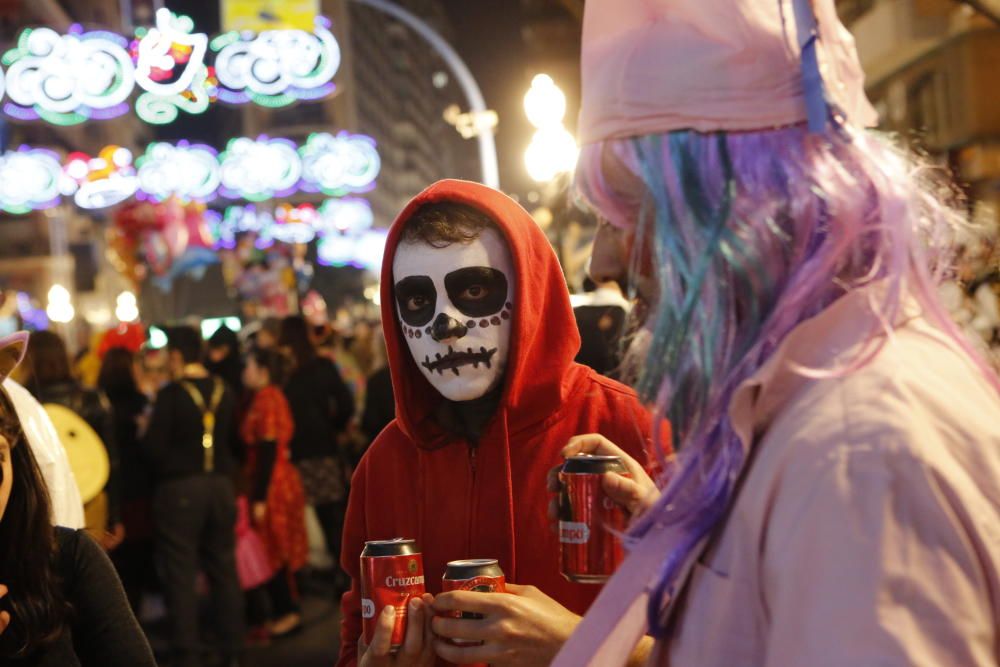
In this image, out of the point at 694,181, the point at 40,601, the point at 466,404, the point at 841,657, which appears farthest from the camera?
the point at 466,404

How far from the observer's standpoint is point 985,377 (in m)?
1.28

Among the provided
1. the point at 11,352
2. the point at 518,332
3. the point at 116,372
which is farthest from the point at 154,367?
the point at 518,332

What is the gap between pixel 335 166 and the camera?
20.9 meters

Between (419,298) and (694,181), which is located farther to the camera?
(419,298)

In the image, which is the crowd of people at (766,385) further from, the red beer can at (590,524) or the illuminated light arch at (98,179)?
the illuminated light arch at (98,179)

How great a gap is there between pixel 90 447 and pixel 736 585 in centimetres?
361

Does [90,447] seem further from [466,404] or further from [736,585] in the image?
[736,585]

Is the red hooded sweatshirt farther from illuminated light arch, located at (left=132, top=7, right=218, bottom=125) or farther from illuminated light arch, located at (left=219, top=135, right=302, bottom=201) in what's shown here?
illuminated light arch, located at (left=219, top=135, right=302, bottom=201)

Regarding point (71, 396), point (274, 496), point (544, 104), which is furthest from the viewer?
point (544, 104)

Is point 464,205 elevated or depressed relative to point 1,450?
elevated

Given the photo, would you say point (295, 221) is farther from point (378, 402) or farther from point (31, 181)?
point (378, 402)

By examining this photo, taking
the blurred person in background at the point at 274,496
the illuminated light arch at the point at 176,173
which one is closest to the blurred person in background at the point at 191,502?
the blurred person in background at the point at 274,496

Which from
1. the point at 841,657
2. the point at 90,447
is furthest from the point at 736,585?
the point at 90,447

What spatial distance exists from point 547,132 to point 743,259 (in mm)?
9568
